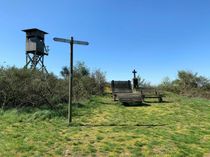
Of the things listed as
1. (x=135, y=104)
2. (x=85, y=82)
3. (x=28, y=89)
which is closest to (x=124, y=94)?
(x=135, y=104)

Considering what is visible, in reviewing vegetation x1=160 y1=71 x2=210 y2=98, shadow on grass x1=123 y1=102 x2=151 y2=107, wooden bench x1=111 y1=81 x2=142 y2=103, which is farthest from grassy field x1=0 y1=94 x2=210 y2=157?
vegetation x1=160 y1=71 x2=210 y2=98

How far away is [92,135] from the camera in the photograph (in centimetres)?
949

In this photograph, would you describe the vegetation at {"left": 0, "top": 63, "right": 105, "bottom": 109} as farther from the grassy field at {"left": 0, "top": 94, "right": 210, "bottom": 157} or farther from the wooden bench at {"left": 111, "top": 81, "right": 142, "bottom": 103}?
the wooden bench at {"left": 111, "top": 81, "right": 142, "bottom": 103}

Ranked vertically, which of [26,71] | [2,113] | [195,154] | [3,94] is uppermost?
[26,71]

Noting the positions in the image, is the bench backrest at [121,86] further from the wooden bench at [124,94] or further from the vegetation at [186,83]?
the vegetation at [186,83]

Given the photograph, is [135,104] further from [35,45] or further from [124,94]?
[35,45]

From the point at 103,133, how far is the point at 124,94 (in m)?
9.60

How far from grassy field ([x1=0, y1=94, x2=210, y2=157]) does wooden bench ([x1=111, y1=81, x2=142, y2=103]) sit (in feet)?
10.6

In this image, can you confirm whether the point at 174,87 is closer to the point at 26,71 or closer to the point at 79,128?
the point at 26,71

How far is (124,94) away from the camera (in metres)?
19.3

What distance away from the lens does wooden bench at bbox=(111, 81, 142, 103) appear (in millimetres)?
18094

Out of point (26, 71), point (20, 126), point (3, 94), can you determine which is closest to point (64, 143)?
point (20, 126)

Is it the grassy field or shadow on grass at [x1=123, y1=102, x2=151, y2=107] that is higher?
shadow on grass at [x1=123, y1=102, x2=151, y2=107]

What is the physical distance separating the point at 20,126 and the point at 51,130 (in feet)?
4.73
